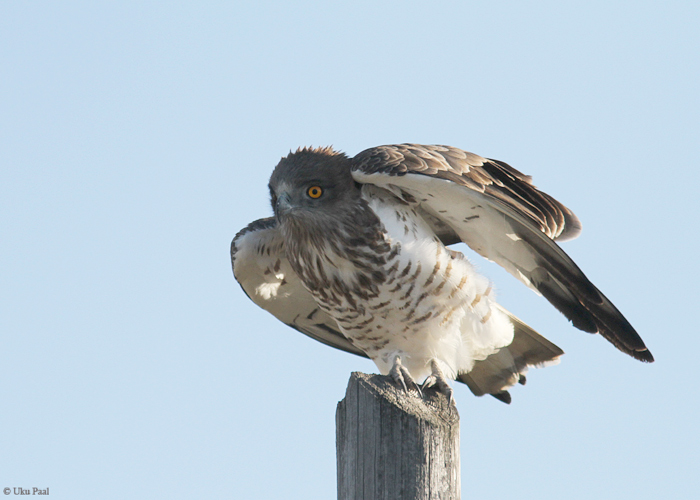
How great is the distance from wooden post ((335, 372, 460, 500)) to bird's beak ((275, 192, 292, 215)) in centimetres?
258

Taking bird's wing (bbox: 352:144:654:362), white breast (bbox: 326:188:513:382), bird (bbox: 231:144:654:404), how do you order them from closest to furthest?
bird's wing (bbox: 352:144:654:362), bird (bbox: 231:144:654:404), white breast (bbox: 326:188:513:382)

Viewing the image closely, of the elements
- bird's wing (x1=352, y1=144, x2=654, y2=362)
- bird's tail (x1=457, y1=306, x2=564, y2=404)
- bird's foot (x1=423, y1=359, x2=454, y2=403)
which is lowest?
Result: bird's foot (x1=423, y1=359, x2=454, y2=403)

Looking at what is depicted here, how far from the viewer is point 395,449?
318 centimetres

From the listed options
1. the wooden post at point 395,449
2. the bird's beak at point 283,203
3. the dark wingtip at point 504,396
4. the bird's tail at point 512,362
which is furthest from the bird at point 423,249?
the wooden post at point 395,449

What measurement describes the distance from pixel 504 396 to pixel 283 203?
2.70 metres

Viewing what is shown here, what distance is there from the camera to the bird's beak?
18.8 feet

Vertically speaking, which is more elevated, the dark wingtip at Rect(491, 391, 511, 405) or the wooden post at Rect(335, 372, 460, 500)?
the dark wingtip at Rect(491, 391, 511, 405)

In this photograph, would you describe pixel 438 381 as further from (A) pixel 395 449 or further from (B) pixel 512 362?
(A) pixel 395 449

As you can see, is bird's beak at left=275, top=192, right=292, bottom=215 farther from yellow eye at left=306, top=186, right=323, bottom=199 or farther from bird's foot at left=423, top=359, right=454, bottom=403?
bird's foot at left=423, top=359, right=454, bottom=403

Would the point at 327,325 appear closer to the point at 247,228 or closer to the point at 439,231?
the point at 247,228

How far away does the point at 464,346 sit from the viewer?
234 inches

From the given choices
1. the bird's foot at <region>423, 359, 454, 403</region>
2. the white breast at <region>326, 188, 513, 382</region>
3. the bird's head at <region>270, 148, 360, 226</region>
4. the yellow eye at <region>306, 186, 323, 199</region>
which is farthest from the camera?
the yellow eye at <region>306, 186, 323, 199</region>

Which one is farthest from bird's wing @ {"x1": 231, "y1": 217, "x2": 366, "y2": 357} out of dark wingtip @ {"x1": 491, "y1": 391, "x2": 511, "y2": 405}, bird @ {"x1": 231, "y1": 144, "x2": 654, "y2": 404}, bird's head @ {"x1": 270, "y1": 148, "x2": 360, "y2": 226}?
dark wingtip @ {"x1": 491, "y1": 391, "x2": 511, "y2": 405}

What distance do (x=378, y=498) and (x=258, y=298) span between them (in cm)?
389
